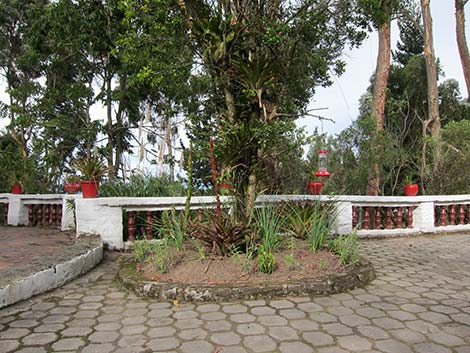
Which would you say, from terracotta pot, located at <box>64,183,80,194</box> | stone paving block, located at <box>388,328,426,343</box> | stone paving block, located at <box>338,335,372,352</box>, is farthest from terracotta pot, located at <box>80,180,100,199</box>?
stone paving block, located at <box>388,328,426,343</box>

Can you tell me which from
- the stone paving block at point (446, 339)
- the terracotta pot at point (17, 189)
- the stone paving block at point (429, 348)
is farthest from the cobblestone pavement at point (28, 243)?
the stone paving block at point (446, 339)

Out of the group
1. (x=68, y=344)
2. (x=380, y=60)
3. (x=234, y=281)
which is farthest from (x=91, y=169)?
(x=380, y=60)

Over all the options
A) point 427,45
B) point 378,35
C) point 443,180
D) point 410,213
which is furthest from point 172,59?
point 427,45

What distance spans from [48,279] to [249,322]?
2.06m

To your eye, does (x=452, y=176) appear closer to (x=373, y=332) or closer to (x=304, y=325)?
(x=373, y=332)

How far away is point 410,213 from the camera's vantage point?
24.7 feet

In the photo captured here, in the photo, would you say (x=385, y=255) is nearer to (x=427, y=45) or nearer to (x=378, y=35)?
(x=378, y=35)

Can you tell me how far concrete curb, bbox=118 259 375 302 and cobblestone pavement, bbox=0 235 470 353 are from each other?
0.09 m

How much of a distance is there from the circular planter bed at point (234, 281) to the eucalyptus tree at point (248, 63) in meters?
0.89

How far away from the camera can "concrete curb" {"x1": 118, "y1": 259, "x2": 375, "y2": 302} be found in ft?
11.5

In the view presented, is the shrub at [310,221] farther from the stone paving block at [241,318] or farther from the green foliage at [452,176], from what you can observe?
the green foliage at [452,176]

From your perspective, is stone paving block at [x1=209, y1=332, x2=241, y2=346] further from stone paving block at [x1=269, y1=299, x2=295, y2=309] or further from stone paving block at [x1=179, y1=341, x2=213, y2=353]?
stone paving block at [x1=269, y1=299, x2=295, y2=309]

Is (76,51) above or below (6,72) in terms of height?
below

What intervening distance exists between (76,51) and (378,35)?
→ 9.25 metres
